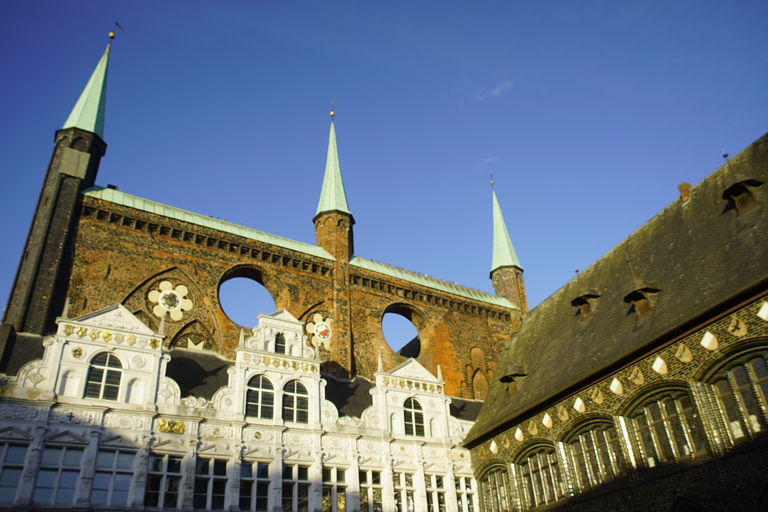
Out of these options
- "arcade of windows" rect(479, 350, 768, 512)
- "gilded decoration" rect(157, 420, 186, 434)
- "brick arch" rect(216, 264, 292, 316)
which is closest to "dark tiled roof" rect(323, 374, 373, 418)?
"brick arch" rect(216, 264, 292, 316)

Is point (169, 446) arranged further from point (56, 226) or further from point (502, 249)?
point (502, 249)

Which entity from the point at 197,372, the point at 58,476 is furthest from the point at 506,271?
the point at 58,476

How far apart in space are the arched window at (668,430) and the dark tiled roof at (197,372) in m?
15.1

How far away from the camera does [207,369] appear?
26.4 meters

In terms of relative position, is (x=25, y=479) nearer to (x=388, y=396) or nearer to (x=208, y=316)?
→ (x=208, y=316)

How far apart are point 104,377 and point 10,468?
12.5 ft

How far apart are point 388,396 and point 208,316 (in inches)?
361

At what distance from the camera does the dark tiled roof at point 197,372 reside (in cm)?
2406

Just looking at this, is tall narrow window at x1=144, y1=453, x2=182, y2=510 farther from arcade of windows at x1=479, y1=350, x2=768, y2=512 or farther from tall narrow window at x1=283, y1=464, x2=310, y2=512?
arcade of windows at x1=479, y1=350, x2=768, y2=512

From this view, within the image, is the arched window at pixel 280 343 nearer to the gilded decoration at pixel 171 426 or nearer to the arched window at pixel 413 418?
the gilded decoration at pixel 171 426

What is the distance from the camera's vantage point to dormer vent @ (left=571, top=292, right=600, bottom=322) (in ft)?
88.2

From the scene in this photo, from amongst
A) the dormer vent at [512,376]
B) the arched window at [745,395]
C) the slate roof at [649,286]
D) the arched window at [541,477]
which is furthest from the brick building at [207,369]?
the arched window at [745,395]

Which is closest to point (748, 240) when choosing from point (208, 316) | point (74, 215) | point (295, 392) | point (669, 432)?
point (669, 432)

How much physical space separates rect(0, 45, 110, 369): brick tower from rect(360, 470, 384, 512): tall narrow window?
1348 centimetres
